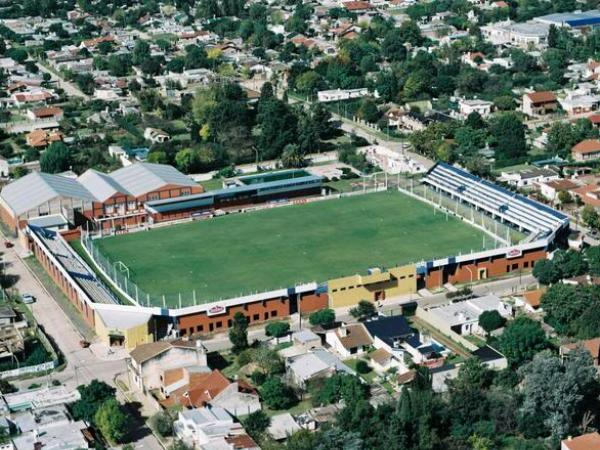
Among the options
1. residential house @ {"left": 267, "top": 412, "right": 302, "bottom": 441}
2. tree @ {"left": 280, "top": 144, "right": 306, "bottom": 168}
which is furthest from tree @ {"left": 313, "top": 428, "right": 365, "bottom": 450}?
tree @ {"left": 280, "top": 144, "right": 306, "bottom": 168}

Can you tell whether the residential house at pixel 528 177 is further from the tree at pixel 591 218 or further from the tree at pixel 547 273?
the tree at pixel 547 273

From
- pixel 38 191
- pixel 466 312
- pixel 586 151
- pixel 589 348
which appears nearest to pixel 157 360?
pixel 466 312

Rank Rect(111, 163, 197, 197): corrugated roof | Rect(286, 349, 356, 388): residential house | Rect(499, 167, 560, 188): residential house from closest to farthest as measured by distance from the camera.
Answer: Rect(286, 349, 356, 388): residential house, Rect(111, 163, 197, 197): corrugated roof, Rect(499, 167, 560, 188): residential house

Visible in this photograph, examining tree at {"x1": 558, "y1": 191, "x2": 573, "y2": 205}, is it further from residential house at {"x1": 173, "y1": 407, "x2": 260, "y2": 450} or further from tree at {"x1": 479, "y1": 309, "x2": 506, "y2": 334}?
residential house at {"x1": 173, "y1": 407, "x2": 260, "y2": 450}

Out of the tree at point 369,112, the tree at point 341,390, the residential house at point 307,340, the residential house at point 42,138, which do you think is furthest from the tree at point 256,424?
→ the tree at point 369,112

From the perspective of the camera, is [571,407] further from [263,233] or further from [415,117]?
[415,117]

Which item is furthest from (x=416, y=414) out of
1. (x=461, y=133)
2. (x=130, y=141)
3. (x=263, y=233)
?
(x=130, y=141)

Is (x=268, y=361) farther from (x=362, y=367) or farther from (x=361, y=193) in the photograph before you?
(x=361, y=193)
